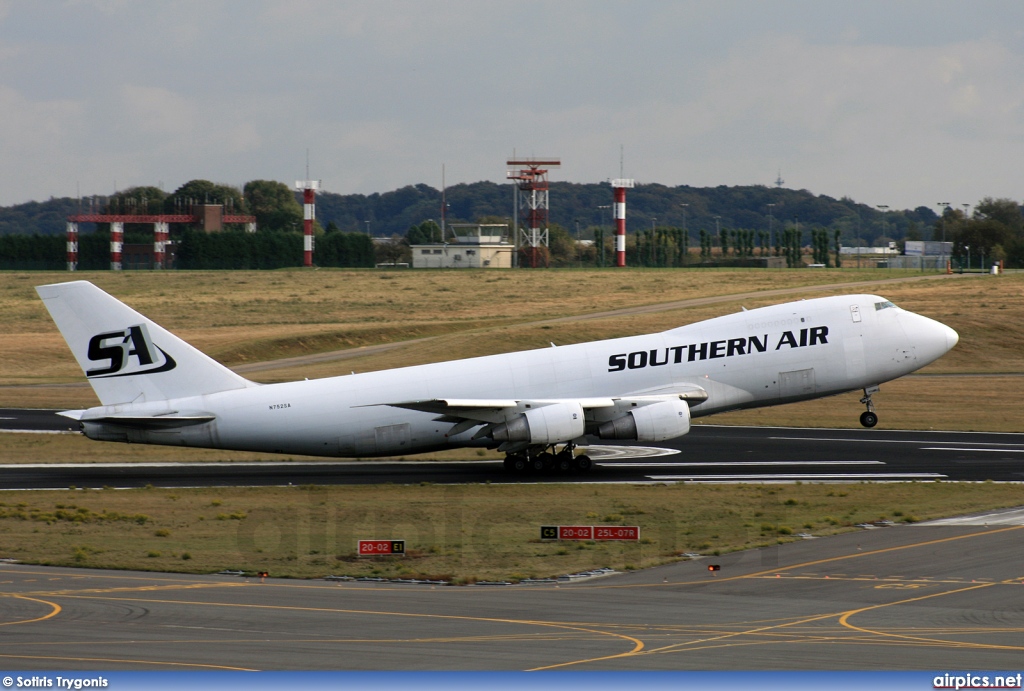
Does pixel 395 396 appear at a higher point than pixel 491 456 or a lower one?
higher

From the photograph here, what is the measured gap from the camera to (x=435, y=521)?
102 ft

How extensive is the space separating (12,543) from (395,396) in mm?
13682

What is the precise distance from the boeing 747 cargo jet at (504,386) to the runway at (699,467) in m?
1.49

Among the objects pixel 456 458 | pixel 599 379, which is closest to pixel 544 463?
pixel 599 379

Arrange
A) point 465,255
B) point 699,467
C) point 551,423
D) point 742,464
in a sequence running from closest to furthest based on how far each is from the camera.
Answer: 1. point 551,423
2. point 699,467
3. point 742,464
4. point 465,255

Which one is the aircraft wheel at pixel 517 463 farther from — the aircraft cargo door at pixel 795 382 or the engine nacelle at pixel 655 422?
the aircraft cargo door at pixel 795 382

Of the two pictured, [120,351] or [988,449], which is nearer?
[120,351]

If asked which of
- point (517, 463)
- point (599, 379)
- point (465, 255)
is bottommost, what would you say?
point (517, 463)

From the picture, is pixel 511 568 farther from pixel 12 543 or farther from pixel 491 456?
pixel 491 456

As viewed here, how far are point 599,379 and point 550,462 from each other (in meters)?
3.26

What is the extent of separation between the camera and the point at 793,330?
132ft

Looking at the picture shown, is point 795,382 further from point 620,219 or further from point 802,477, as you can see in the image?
point 620,219

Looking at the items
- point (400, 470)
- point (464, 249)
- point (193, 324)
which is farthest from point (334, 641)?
point (464, 249)

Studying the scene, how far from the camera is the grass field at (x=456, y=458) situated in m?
27.3
